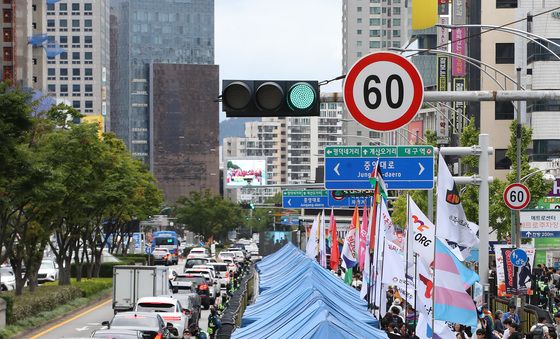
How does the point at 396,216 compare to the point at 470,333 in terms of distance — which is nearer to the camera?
the point at 470,333

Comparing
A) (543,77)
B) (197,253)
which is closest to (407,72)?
(543,77)

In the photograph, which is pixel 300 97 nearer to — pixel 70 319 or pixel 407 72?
pixel 407 72

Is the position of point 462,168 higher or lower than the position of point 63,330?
higher

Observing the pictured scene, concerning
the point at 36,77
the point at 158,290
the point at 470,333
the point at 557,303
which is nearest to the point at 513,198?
the point at 557,303

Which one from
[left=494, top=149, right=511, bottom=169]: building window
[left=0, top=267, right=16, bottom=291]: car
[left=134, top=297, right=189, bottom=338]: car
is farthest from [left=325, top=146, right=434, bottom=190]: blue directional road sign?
[left=494, top=149, right=511, bottom=169]: building window

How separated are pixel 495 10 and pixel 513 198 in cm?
5512

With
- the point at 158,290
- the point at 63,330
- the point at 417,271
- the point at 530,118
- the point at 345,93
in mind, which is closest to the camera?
the point at 345,93

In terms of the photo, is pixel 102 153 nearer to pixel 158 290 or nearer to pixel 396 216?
pixel 158 290

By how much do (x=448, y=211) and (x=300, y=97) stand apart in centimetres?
498

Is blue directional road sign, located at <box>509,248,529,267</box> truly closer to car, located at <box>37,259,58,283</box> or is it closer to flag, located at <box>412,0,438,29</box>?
car, located at <box>37,259,58,283</box>

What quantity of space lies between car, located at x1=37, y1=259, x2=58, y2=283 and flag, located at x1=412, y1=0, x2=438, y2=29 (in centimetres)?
3177

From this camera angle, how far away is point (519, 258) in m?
31.5

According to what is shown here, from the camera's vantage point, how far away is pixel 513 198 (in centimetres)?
3606

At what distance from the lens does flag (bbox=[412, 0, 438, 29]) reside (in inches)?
3639
